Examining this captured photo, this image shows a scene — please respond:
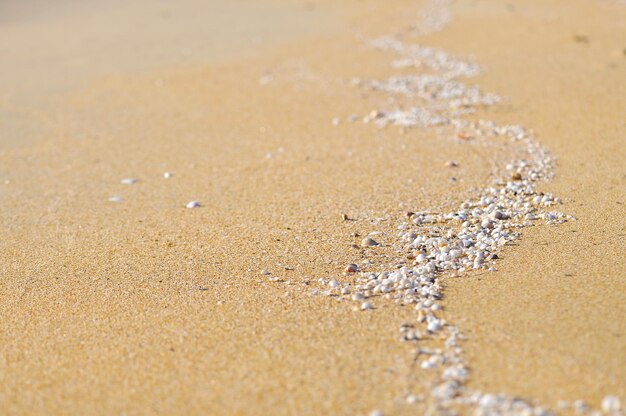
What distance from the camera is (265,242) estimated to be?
4.01 metres

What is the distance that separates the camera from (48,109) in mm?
6848

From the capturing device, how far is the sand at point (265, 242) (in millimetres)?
2760

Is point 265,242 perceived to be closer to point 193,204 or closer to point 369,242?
point 369,242

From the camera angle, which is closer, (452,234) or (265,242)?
Answer: (452,234)

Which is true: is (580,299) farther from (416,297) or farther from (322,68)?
(322,68)

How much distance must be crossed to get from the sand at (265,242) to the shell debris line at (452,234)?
8cm

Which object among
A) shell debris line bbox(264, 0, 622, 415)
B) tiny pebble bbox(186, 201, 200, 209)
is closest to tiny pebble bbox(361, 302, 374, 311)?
shell debris line bbox(264, 0, 622, 415)

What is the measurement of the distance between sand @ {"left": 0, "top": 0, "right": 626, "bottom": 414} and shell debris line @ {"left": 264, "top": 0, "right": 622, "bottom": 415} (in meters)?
0.08

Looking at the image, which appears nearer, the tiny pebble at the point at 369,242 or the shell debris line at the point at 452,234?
the shell debris line at the point at 452,234

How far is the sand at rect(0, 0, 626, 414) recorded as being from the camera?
9.05 feet

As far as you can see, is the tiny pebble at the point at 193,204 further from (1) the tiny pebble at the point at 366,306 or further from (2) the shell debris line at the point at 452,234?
(1) the tiny pebble at the point at 366,306

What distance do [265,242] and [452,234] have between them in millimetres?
1039

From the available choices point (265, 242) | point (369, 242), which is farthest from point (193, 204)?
point (369, 242)

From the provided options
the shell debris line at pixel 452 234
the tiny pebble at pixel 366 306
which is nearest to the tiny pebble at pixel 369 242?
the shell debris line at pixel 452 234
